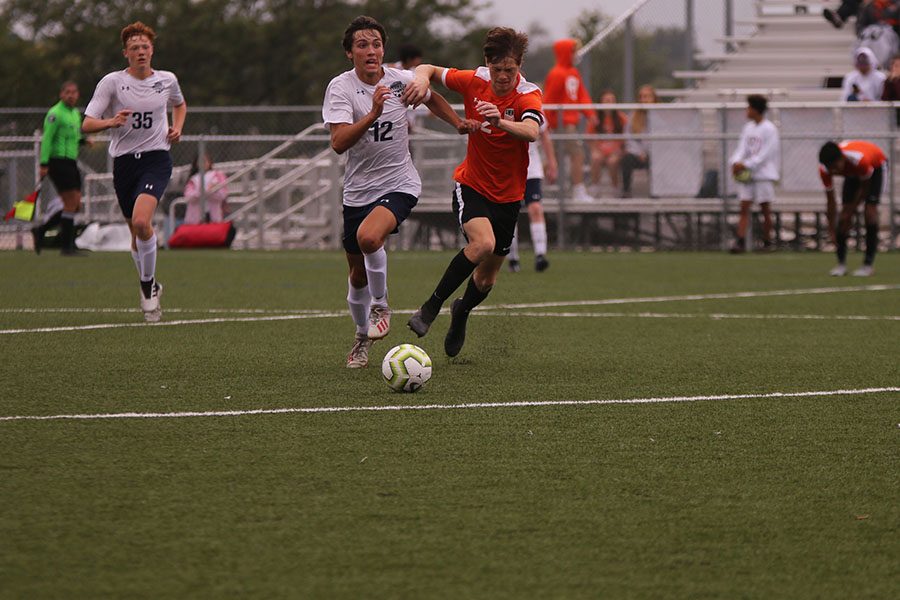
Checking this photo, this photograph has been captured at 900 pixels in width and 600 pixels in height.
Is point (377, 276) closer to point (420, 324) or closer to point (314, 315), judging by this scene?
point (420, 324)

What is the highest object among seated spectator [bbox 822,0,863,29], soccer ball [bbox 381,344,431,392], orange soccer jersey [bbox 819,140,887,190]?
seated spectator [bbox 822,0,863,29]

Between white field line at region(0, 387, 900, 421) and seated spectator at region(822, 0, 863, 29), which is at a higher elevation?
seated spectator at region(822, 0, 863, 29)

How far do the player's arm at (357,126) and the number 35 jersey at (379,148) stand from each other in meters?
0.11

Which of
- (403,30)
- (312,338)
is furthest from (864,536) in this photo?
(403,30)

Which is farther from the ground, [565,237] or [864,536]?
[864,536]

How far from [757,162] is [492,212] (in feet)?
39.6

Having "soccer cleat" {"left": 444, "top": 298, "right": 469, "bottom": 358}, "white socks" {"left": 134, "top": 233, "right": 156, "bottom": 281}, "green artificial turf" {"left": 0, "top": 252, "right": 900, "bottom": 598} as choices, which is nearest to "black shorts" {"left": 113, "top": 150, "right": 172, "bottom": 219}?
"white socks" {"left": 134, "top": 233, "right": 156, "bottom": 281}

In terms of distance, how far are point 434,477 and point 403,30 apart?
134ft

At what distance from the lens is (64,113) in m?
19.2

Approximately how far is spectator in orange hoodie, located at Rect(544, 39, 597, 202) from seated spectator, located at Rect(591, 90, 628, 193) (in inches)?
6.5

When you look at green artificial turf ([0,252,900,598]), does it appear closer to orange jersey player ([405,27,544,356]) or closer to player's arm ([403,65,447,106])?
orange jersey player ([405,27,544,356])

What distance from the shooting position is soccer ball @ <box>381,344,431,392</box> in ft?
23.5

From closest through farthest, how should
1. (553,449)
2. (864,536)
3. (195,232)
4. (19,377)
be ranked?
(864,536), (553,449), (19,377), (195,232)

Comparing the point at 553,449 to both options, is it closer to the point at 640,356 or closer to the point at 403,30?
the point at 640,356
